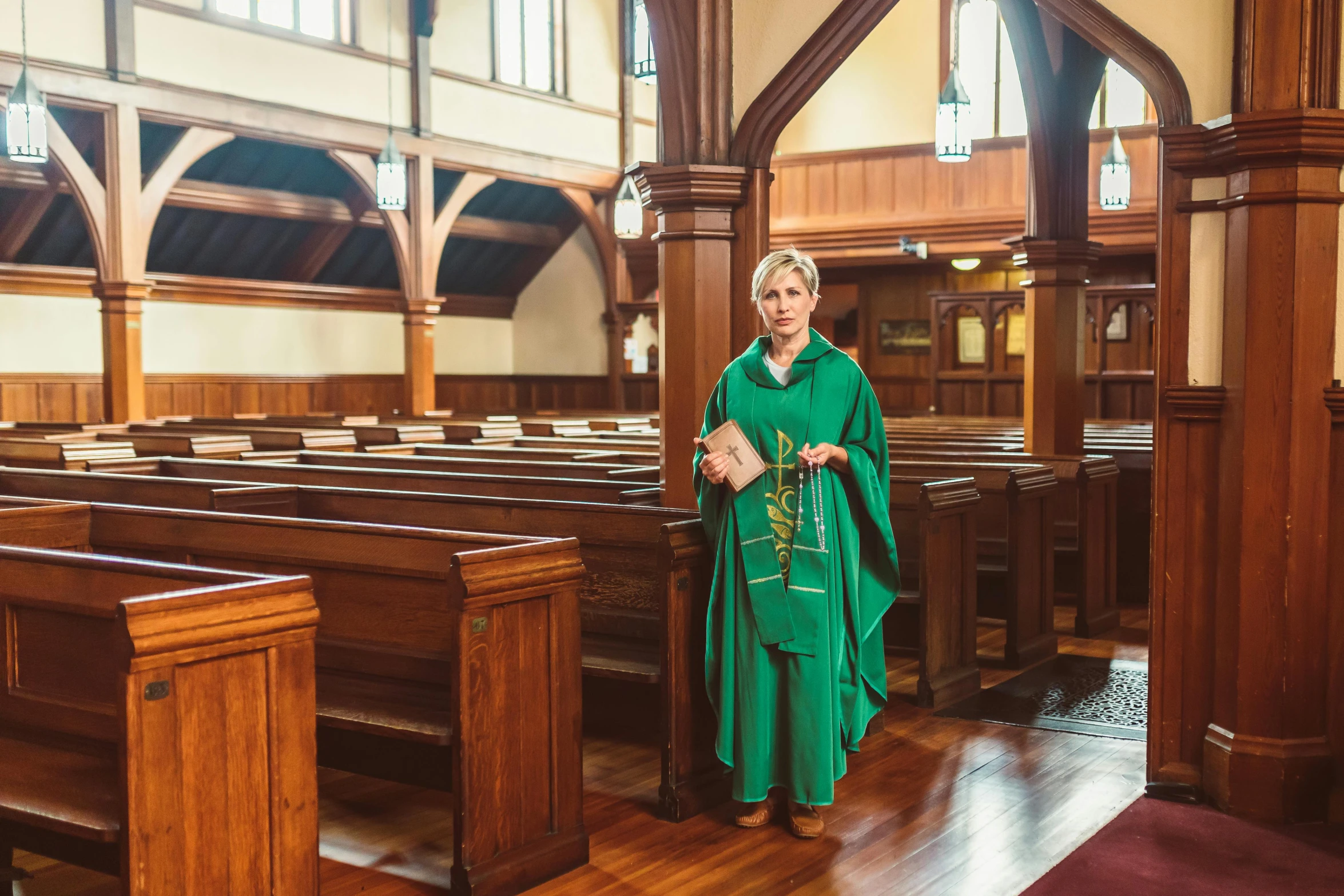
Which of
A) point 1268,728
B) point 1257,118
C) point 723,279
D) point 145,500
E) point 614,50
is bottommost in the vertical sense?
point 1268,728

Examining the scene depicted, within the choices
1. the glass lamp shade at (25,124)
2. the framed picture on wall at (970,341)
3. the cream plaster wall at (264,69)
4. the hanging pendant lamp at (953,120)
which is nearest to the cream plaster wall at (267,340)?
the cream plaster wall at (264,69)

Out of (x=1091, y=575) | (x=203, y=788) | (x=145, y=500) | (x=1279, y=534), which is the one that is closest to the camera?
(x=203, y=788)

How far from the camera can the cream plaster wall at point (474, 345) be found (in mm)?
18281

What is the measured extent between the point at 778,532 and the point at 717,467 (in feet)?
0.84

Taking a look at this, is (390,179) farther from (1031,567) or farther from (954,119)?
(1031,567)

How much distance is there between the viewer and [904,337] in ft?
53.9

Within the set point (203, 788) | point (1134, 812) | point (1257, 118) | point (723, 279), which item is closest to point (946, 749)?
point (1134, 812)

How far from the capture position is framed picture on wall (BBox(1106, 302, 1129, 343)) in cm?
1338

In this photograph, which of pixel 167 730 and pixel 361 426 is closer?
pixel 167 730

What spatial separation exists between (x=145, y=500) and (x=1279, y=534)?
437 cm

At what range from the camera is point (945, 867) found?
129 inches

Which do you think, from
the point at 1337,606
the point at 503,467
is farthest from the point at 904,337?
the point at 1337,606

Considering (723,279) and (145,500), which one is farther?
(145,500)

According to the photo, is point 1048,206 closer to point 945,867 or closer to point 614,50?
point 945,867
